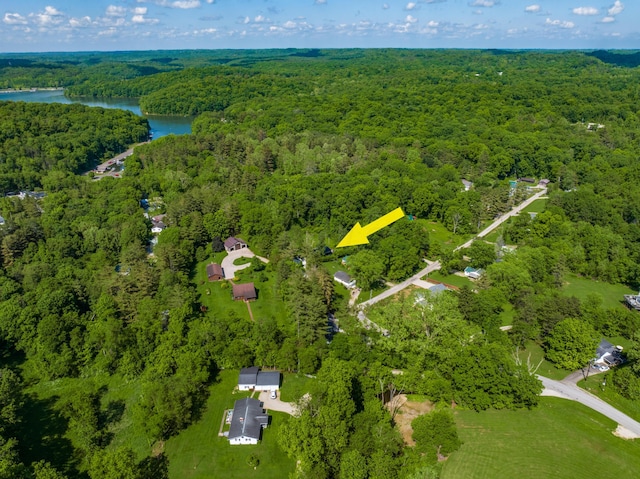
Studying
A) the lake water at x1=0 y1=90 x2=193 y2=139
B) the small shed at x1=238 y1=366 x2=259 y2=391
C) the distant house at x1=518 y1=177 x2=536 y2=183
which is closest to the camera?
the small shed at x1=238 y1=366 x2=259 y2=391

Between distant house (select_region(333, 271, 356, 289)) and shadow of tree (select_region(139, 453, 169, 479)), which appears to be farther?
distant house (select_region(333, 271, 356, 289))

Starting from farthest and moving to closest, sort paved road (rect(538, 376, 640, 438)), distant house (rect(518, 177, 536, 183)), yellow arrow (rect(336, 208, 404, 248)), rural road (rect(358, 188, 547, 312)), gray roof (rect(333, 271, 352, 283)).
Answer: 1. distant house (rect(518, 177, 536, 183))
2. yellow arrow (rect(336, 208, 404, 248))
3. gray roof (rect(333, 271, 352, 283))
4. rural road (rect(358, 188, 547, 312))
5. paved road (rect(538, 376, 640, 438))

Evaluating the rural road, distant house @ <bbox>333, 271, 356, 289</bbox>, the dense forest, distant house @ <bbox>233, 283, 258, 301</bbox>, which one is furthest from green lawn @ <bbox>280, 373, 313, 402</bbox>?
distant house @ <bbox>333, 271, 356, 289</bbox>

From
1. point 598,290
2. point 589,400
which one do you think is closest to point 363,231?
point 598,290

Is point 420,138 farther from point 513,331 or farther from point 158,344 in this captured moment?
point 158,344

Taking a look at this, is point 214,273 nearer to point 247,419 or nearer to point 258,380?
point 258,380

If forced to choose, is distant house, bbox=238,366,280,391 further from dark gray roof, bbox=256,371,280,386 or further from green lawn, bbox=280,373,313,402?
green lawn, bbox=280,373,313,402
